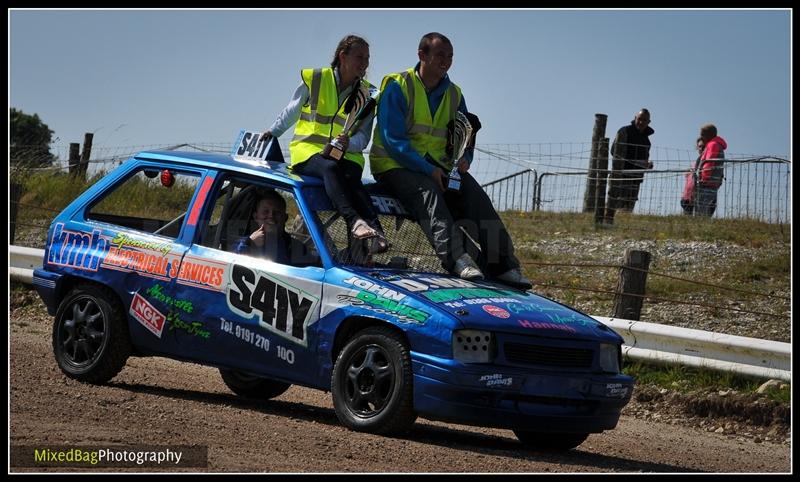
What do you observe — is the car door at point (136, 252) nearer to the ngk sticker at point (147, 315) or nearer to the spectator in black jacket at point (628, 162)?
the ngk sticker at point (147, 315)

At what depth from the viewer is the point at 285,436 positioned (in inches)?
306

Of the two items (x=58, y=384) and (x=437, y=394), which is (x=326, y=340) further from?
(x=58, y=384)

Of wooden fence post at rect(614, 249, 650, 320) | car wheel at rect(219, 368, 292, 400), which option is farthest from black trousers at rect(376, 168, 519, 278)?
wooden fence post at rect(614, 249, 650, 320)

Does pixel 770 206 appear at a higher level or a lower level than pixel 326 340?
higher

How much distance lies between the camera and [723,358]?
10.9 meters

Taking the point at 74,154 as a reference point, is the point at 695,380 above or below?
below

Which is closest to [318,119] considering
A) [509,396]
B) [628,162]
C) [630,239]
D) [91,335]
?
[91,335]

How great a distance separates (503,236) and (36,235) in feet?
33.8

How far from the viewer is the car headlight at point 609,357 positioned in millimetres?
8398

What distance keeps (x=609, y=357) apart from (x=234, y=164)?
300cm

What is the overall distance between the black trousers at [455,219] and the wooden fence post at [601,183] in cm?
952

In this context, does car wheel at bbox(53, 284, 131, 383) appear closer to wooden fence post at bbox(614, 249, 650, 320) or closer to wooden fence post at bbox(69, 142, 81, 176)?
wooden fence post at bbox(614, 249, 650, 320)

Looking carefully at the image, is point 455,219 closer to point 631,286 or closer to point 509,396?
point 509,396
